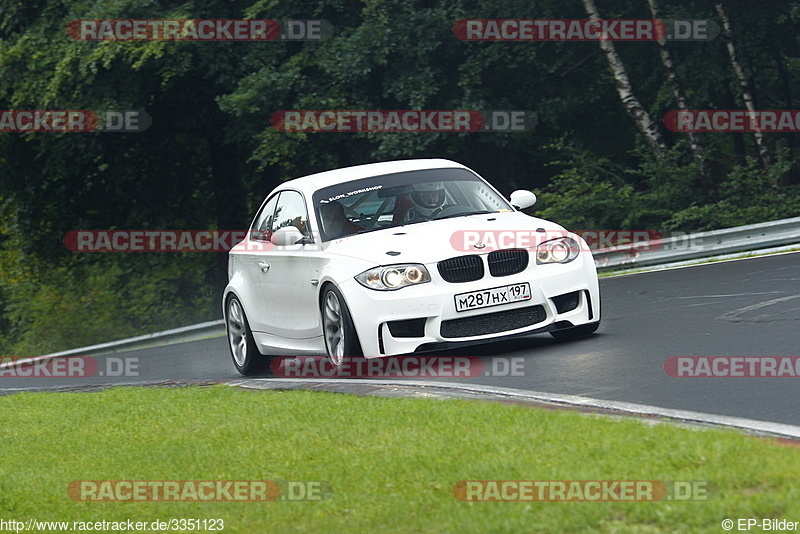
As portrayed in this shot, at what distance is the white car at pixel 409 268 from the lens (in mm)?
9867

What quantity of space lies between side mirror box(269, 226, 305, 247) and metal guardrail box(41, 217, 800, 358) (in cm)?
901

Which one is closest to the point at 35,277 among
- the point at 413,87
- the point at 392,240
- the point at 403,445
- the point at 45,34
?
the point at 45,34

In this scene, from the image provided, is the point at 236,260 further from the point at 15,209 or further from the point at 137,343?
the point at 15,209

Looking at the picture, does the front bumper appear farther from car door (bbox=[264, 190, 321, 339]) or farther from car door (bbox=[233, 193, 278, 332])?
car door (bbox=[233, 193, 278, 332])

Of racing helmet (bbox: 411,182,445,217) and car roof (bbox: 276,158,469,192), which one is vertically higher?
car roof (bbox: 276,158,469,192)

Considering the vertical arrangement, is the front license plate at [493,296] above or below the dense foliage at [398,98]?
below

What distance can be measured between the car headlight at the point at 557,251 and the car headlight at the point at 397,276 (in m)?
0.98

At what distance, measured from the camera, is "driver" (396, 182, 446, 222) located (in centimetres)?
1101

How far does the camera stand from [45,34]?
28.7 metres

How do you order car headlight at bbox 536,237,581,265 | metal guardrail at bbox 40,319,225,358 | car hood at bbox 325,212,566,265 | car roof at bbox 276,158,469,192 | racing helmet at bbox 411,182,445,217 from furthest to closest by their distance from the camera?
metal guardrail at bbox 40,319,225,358, car roof at bbox 276,158,469,192, racing helmet at bbox 411,182,445,217, car headlight at bbox 536,237,581,265, car hood at bbox 325,212,566,265

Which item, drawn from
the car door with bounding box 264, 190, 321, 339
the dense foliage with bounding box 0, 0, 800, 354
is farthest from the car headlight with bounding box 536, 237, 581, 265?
the dense foliage with bounding box 0, 0, 800, 354

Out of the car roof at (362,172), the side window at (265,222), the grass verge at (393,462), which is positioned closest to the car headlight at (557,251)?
the car roof at (362,172)

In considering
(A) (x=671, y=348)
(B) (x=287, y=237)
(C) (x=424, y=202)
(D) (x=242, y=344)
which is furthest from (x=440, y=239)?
(D) (x=242, y=344)

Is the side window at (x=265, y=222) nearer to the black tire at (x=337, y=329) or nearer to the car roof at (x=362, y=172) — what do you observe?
the car roof at (x=362, y=172)
